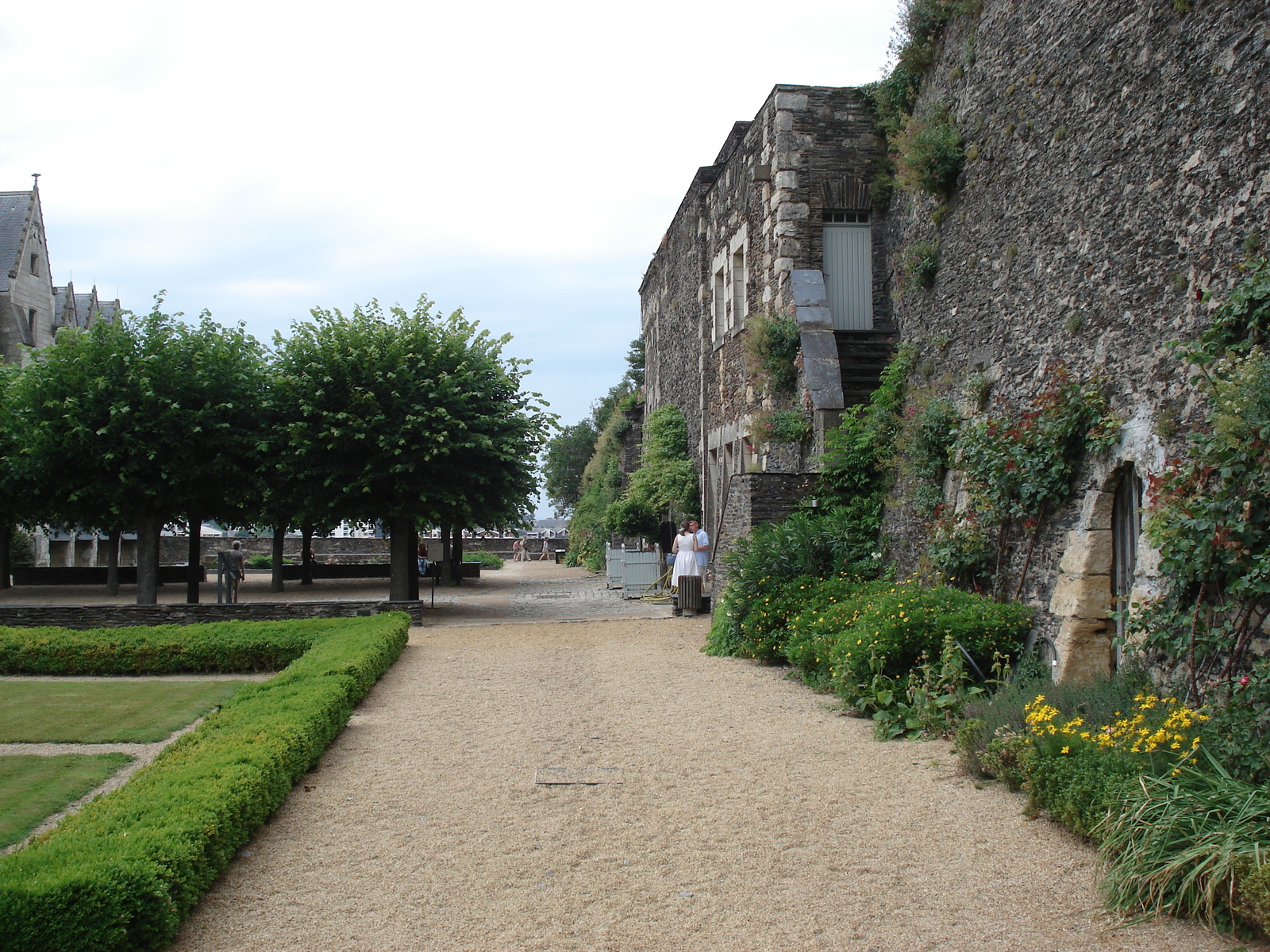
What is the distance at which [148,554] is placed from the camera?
15.8 metres

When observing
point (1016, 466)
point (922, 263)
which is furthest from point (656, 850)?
point (922, 263)

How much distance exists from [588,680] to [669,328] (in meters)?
14.2

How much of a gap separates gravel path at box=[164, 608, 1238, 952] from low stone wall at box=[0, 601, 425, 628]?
633 centimetres

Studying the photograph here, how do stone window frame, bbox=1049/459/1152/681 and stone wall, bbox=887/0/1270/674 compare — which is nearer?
stone wall, bbox=887/0/1270/674

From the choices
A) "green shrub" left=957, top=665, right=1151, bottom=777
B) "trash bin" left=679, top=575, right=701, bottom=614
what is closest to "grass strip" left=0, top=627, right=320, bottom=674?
"trash bin" left=679, top=575, right=701, bottom=614

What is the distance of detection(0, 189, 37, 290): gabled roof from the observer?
34188 mm

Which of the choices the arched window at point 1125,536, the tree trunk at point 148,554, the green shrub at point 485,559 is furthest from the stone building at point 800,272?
the green shrub at point 485,559

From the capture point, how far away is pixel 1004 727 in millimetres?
5680

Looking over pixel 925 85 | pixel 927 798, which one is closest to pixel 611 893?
pixel 927 798

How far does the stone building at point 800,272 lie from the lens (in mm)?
12750

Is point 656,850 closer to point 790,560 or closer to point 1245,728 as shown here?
point 1245,728

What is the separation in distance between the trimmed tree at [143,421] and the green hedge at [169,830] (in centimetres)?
805

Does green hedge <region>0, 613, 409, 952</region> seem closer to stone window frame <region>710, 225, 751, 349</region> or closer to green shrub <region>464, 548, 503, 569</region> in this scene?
stone window frame <region>710, 225, 751, 349</region>

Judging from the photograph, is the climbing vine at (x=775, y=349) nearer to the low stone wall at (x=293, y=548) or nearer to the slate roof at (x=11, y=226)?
the low stone wall at (x=293, y=548)
